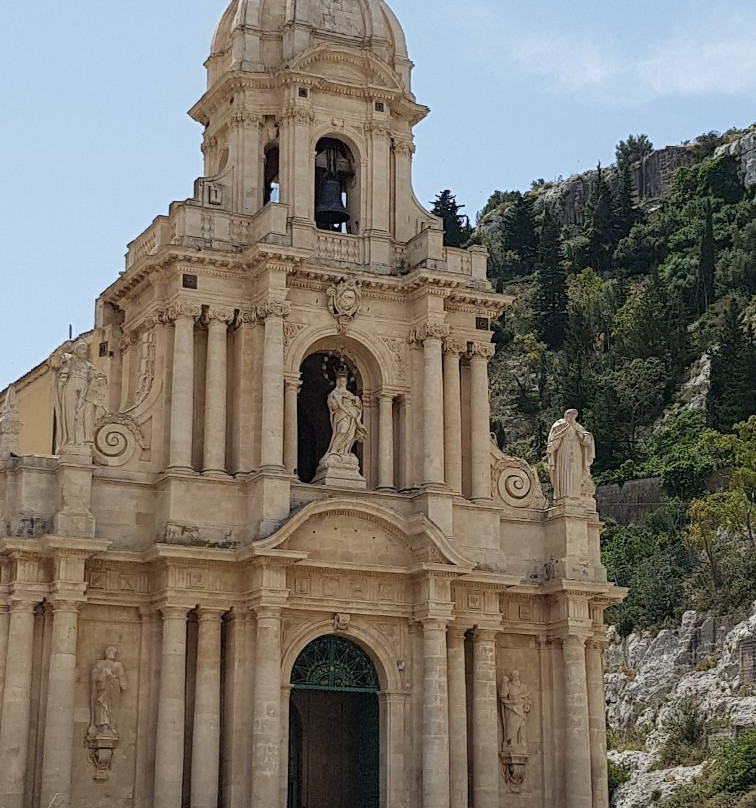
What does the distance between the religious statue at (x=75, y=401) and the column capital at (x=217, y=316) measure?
240 cm

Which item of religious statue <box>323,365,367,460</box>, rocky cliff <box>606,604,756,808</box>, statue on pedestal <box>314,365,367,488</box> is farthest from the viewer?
rocky cliff <box>606,604,756,808</box>

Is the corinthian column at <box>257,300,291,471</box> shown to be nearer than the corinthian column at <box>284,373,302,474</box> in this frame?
Yes

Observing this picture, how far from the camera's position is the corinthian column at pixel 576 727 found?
2873cm

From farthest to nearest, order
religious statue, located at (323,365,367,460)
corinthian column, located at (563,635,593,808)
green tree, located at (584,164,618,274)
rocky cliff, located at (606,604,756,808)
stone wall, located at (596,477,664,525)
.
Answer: green tree, located at (584,164,618,274)
stone wall, located at (596,477,664,525)
rocky cliff, located at (606,604,756,808)
corinthian column, located at (563,635,593,808)
religious statue, located at (323,365,367,460)

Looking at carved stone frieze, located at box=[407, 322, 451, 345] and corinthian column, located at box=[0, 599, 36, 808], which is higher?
carved stone frieze, located at box=[407, 322, 451, 345]

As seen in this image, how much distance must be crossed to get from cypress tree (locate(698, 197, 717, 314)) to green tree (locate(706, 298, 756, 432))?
33.0ft

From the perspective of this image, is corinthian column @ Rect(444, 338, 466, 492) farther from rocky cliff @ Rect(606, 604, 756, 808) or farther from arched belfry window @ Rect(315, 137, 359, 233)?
rocky cliff @ Rect(606, 604, 756, 808)

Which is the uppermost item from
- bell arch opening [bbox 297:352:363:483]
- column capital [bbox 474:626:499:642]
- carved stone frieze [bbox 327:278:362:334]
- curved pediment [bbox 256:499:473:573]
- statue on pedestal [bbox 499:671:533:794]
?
carved stone frieze [bbox 327:278:362:334]

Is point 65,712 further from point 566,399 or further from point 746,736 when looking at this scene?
point 566,399

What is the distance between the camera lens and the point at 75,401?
26.9m

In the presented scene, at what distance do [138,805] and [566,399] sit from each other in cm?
4707

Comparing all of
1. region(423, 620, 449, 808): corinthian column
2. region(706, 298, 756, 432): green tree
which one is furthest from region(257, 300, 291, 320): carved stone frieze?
region(706, 298, 756, 432): green tree

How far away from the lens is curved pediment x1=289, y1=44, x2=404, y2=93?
99.7 ft

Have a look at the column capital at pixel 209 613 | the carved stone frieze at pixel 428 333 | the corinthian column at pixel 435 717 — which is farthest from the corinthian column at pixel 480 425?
the column capital at pixel 209 613
